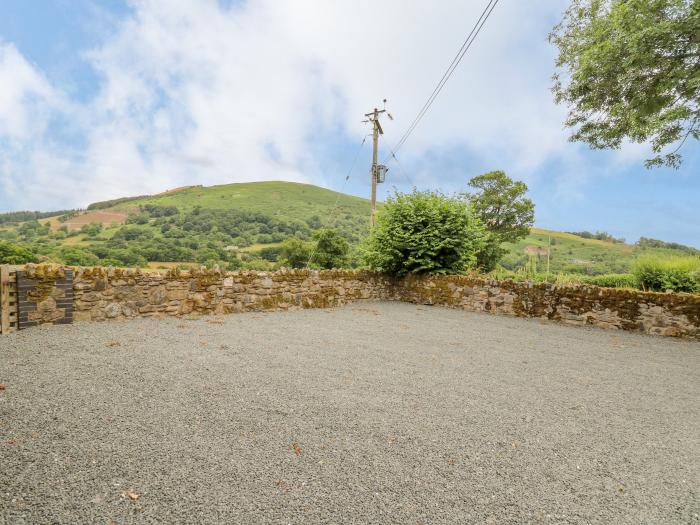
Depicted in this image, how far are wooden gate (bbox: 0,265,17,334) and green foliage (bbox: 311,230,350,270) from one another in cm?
2606

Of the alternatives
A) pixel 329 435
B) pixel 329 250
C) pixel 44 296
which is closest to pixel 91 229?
pixel 329 250

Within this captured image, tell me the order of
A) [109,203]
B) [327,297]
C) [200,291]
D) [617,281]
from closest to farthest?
[200,291], [327,297], [617,281], [109,203]

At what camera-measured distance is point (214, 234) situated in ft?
142

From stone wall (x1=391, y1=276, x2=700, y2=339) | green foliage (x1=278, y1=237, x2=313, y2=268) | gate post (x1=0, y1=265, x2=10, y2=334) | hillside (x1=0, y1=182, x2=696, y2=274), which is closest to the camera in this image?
gate post (x1=0, y1=265, x2=10, y2=334)

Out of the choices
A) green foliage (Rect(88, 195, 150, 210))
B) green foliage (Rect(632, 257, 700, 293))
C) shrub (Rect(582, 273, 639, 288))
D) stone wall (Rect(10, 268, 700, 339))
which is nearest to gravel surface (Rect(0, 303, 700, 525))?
stone wall (Rect(10, 268, 700, 339))

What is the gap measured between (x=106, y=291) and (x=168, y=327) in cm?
147

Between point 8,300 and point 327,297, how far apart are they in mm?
6868

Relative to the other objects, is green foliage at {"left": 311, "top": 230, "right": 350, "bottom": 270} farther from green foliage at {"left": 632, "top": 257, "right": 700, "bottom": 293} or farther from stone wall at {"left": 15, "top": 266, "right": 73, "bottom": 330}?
stone wall at {"left": 15, "top": 266, "right": 73, "bottom": 330}

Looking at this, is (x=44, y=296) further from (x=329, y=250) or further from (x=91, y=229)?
(x=91, y=229)

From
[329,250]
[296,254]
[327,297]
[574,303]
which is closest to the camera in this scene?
[574,303]

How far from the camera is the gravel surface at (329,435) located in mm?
2012

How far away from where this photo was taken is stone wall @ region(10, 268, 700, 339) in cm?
662

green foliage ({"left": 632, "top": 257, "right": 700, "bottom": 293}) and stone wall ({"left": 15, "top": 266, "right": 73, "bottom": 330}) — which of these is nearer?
stone wall ({"left": 15, "top": 266, "right": 73, "bottom": 330})

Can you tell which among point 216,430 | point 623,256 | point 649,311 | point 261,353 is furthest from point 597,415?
point 623,256
